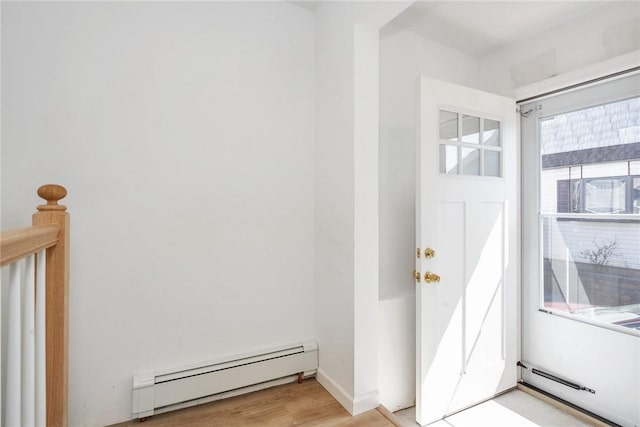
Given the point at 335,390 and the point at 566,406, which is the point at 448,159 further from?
the point at 566,406

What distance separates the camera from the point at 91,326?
152 cm

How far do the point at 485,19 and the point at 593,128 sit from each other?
40.7 inches

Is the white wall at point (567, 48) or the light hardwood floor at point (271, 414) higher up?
the white wall at point (567, 48)

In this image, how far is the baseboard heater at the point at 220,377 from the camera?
1.56 metres

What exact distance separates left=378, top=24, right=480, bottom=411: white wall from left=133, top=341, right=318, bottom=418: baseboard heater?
1.74 ft

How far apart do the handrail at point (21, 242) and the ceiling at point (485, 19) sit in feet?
7.36

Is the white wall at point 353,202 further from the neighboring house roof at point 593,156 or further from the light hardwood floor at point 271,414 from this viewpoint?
the neighboring house roof at point 593,156

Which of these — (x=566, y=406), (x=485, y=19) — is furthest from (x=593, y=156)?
(x=566, y=406)

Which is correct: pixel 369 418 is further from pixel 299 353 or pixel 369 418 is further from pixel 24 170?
pixel 24 170

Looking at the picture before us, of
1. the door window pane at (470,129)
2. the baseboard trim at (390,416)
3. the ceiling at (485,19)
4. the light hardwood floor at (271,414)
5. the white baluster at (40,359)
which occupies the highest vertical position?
the ceiling at (485,19)

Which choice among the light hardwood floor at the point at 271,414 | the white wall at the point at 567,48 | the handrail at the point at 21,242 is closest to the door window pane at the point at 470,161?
the white wall at the point at 567,48

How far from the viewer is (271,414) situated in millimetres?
1662

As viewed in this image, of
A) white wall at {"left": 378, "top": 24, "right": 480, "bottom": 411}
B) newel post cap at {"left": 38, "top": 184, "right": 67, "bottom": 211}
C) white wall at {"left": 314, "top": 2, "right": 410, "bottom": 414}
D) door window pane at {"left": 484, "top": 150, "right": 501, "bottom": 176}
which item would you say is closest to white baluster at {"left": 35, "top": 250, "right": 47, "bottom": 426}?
newel post cap at {"left": 38, "top": 184, "right": 67, "bottom": 211}

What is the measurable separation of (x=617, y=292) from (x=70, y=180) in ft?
10.5
